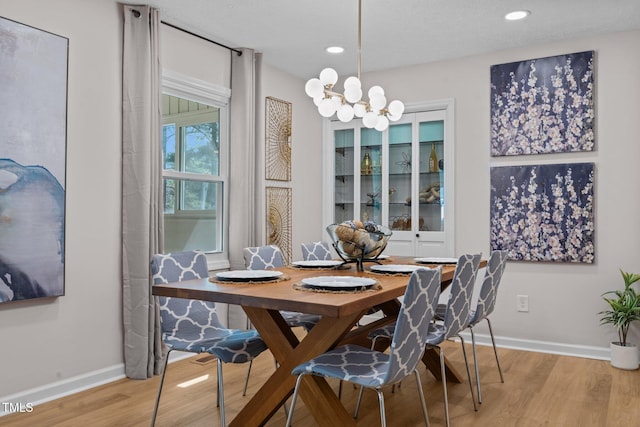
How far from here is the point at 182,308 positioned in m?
2.69

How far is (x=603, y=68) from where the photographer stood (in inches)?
157

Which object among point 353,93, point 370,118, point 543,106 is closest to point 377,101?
point 370,118

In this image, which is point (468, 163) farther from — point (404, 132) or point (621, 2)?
point (621, 2)

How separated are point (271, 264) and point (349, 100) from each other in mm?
1221

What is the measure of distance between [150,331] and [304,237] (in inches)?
81.8

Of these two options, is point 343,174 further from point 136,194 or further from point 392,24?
point 136,194

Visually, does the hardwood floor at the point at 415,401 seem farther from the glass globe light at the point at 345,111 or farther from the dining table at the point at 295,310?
the glass globe light at the point at 345,111

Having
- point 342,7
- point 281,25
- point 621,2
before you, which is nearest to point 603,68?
point 621,2

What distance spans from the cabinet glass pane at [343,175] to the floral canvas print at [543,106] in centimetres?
147

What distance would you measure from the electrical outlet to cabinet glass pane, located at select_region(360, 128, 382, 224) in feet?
4.84

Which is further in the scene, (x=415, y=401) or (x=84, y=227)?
(x=84, y=227)

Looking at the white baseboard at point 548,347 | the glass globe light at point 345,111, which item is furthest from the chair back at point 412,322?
the white baseboard at point 548,347

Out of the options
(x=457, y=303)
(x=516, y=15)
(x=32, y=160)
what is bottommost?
(x=457, y=303)

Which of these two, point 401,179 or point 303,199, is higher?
point 401,179
